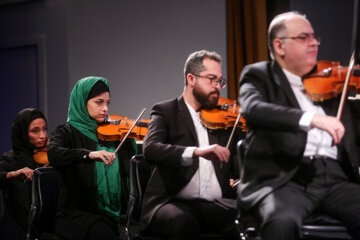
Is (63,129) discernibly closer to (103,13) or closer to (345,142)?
(345,142)

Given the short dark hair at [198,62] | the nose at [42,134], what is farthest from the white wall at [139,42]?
the short dark hair at [198,62]

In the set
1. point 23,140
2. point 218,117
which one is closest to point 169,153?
point 218,117

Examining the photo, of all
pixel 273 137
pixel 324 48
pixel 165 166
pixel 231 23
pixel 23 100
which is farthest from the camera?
pixel 23 100

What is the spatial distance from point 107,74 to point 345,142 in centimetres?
302

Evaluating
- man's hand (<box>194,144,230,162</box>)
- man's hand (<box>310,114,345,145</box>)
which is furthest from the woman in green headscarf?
man's hand (<box>310,114,345,145</box>)

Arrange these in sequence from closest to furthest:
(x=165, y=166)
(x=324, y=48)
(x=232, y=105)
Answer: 1. (x=165, y=166)
2. (x=232, y=105)
3. (x=324, y=48)

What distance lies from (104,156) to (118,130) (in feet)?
0.99

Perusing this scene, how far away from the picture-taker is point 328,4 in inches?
134

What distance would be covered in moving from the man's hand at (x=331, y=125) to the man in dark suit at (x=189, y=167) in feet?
1.40

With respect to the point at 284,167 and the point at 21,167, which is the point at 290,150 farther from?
the point at 21,167

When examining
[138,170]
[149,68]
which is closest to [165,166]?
[138,170]

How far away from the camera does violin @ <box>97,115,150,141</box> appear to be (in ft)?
8.89

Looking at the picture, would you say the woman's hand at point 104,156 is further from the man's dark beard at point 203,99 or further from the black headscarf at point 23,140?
the black headscarf at point 23,140

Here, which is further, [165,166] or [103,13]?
[103,13]
